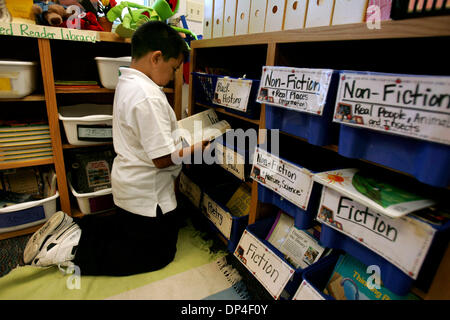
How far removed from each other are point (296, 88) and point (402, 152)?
361mm

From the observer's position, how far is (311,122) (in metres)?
0.85

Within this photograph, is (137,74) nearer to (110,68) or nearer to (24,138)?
(110,68)

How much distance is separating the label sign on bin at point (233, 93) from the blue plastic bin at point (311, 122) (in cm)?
13

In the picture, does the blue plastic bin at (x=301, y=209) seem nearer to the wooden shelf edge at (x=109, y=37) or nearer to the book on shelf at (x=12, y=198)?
the wooden shelf edge at (x=109, y=37)

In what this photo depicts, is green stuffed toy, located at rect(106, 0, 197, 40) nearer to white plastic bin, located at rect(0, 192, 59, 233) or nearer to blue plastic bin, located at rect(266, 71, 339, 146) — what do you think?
blue plastic bin, located at rect(266, 71, 339, 146)

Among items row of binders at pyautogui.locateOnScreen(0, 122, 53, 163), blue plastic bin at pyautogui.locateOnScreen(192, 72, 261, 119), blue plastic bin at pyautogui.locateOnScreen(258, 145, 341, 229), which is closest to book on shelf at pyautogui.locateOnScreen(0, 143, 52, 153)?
row of binders at pyautogui.locateOnScreen(0, 122, 53, 163)

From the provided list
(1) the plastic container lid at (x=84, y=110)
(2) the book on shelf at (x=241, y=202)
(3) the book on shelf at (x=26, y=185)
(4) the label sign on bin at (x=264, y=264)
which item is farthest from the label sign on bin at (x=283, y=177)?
(3) the book on shelf at (x=26, y=185)

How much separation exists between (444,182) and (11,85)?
1.69 metres

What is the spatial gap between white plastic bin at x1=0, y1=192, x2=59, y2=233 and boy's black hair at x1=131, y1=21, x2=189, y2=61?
988mm

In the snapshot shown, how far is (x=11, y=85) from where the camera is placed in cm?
127

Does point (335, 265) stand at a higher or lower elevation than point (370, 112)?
lower

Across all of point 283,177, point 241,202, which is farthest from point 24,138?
point 283,177

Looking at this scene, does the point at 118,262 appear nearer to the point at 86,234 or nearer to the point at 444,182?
the point at 86,234
